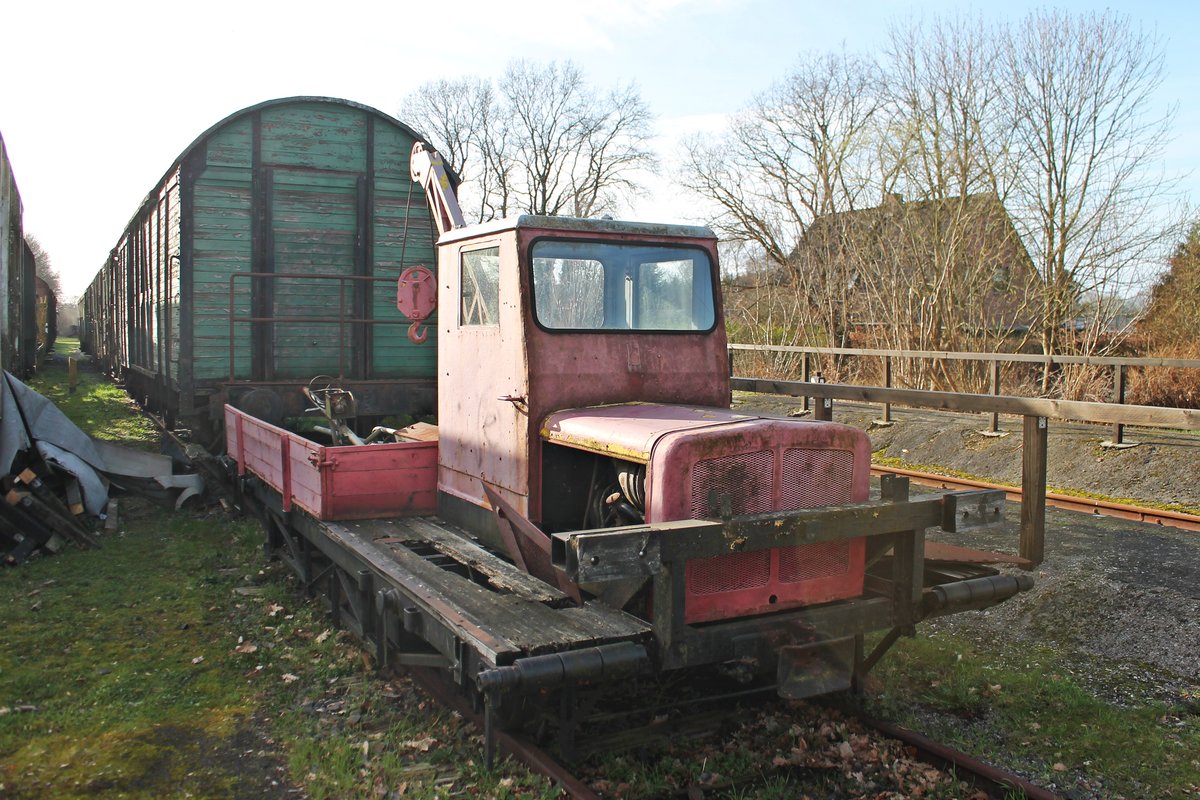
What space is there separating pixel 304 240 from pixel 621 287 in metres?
6.60

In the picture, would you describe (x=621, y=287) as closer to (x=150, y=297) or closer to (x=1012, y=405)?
(x=1012, y=405)

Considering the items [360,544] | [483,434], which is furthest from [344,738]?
[483,434]

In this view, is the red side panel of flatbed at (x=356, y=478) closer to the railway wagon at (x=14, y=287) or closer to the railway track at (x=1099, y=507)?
the railway track at (x=1099, y=507)

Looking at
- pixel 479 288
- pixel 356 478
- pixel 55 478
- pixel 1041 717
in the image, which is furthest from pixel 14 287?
pixel 1041 717

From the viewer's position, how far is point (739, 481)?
4.08m

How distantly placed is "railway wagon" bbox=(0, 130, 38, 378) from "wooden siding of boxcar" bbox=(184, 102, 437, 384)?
242 centimetres

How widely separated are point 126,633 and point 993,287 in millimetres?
18128

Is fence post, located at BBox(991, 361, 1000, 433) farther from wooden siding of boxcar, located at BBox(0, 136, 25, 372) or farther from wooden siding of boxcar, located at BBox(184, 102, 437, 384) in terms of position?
wooden siding of boxcar, located at BBox(0, 136, 25, 372)

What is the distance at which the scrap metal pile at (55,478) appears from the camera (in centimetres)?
773

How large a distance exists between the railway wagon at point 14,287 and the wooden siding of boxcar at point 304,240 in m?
2.42

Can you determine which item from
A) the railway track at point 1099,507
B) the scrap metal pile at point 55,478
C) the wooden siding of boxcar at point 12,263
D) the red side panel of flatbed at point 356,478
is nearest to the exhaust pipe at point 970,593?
the red side panel of flatbed at point 356,478

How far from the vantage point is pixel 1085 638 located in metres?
5.82

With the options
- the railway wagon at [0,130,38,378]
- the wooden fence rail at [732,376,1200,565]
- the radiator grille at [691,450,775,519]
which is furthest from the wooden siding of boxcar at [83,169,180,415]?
the radiator grille at [691,450,775,519]

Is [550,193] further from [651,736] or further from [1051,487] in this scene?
[651,736]
